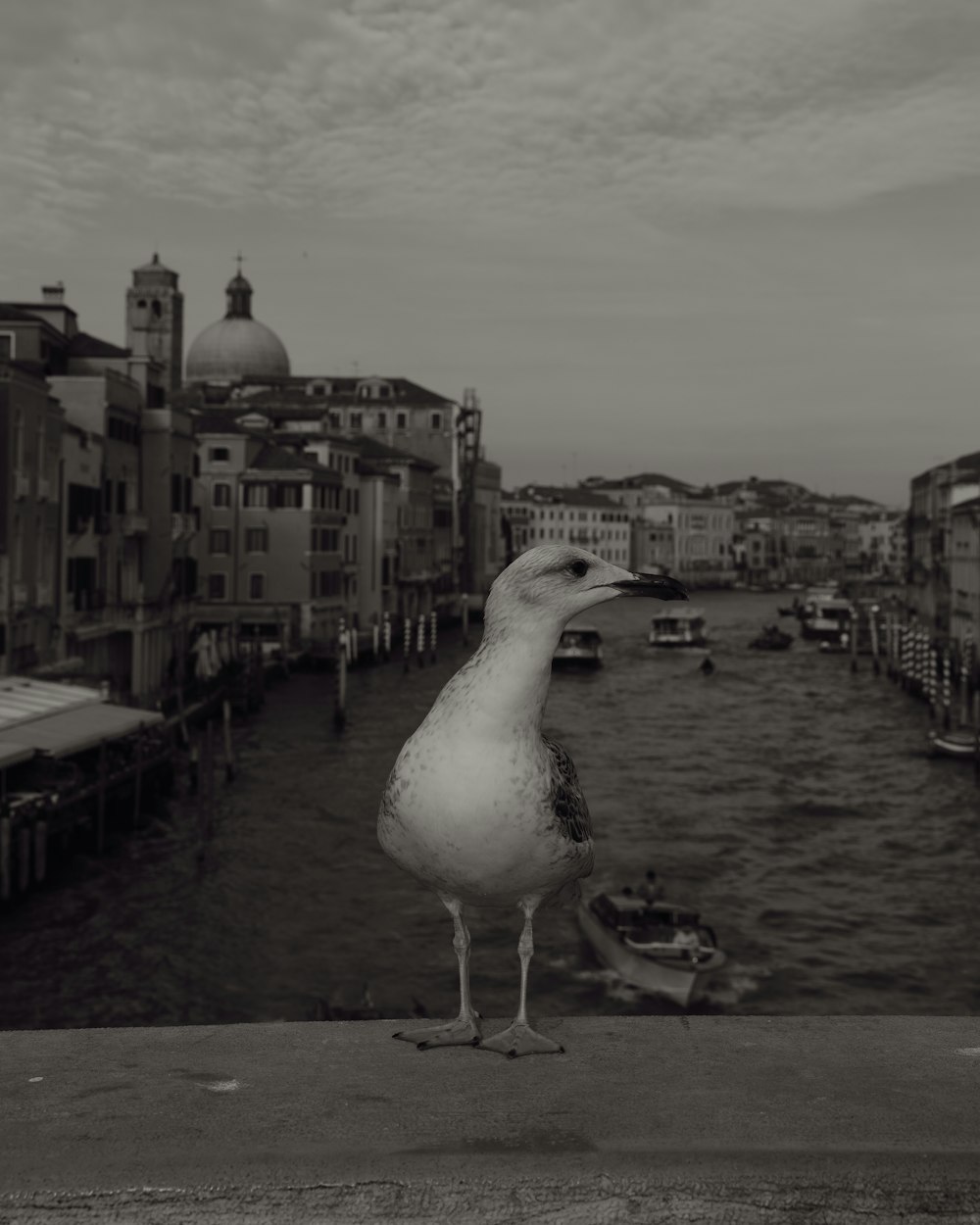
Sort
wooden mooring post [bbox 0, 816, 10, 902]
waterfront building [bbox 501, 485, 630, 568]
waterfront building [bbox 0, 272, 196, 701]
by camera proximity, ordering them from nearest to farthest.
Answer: wooden mooring post [bbox 0, 816, 10, 902] < waterfront building [bbox 0, 272, 196, 701] < waterfront building [bbox 501, 485, 630, 568]

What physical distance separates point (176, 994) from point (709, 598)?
114192 mm

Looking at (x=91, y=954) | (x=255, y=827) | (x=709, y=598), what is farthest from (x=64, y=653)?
(x=709, y=598)

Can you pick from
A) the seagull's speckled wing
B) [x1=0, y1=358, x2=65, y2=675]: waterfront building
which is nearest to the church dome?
[x1=0, y1=358, x2=65, y2=675]: waterfront building

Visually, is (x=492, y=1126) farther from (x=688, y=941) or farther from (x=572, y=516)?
(x=572, y=516)

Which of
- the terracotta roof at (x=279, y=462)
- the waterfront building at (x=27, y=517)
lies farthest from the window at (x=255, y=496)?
the waterfront building at (x=27, y=517)

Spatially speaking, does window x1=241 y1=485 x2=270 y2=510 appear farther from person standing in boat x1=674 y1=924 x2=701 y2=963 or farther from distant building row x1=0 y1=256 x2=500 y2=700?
person standing in boat x1=674 y1=924 x2=701 y2=963

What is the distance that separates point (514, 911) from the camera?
17750 mm

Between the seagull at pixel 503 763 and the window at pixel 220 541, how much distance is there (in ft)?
148

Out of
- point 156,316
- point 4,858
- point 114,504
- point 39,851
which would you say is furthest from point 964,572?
point 156,316

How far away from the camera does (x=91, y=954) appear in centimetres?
1527

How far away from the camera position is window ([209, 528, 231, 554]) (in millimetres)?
A: 47250

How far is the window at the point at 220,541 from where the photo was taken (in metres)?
47.2

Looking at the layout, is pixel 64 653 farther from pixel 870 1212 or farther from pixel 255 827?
pixel 870 1212

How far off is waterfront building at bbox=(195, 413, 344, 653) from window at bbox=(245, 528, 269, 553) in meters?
0.03
